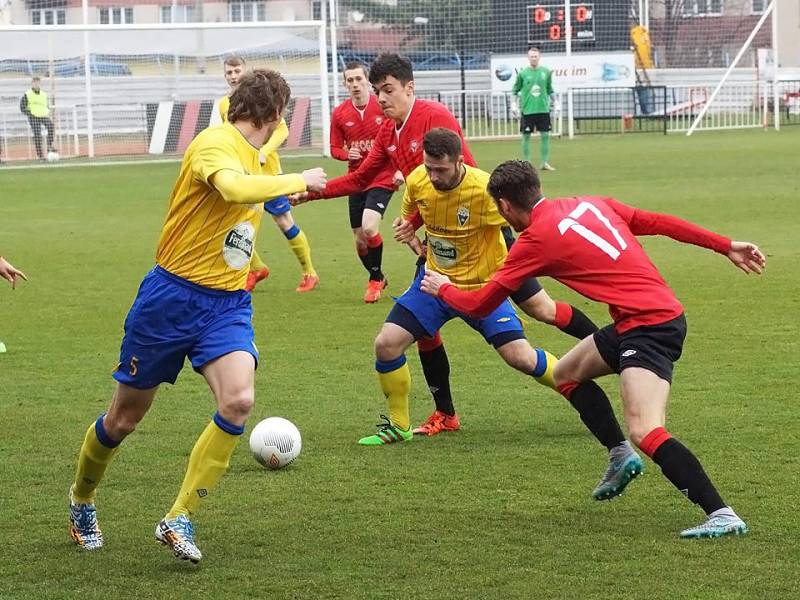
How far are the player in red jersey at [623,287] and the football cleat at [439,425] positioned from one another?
1.67 metres

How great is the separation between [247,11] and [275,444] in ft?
116

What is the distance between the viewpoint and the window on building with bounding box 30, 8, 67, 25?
108ft

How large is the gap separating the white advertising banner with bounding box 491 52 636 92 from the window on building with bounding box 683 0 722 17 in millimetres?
6790

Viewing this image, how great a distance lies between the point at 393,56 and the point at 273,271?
602 centimetres

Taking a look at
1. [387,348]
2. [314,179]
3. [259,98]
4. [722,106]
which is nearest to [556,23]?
[722,106]

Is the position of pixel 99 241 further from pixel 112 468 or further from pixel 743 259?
pixel 743 259

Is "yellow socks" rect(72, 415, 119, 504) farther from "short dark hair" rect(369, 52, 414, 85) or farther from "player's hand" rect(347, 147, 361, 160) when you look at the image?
"player's hand" rect(347, 147, 361, 160)

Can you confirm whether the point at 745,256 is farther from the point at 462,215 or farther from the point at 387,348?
the point at 387,348

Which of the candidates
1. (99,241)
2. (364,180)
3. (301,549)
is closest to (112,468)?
(301,549)

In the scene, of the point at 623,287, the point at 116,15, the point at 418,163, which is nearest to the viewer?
the point at 623,287

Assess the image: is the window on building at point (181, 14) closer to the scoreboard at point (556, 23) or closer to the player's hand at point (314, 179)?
the scoreboard at point (556, 23)

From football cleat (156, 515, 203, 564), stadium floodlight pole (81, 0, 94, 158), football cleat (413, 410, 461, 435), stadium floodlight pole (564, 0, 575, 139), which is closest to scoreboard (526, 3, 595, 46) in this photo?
stadium floodlight pole (564, 0, 575, 139)

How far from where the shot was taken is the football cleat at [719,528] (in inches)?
206

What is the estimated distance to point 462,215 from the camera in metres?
6.98
